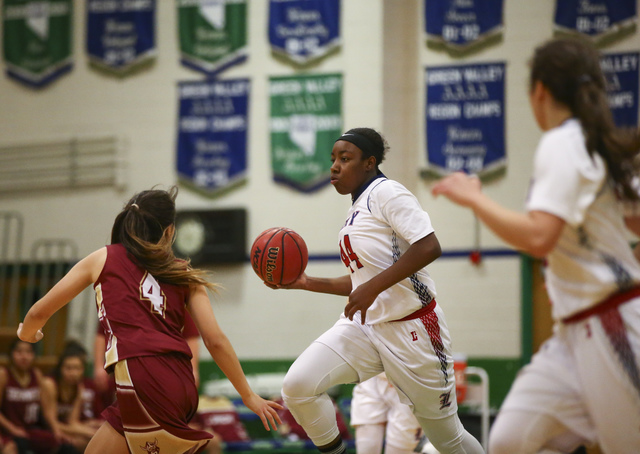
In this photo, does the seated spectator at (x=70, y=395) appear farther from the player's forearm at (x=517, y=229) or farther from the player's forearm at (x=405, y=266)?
the player's forearm at (x=517, y=229)

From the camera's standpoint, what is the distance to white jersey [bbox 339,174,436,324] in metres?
3.89

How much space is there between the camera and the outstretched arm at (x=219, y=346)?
3.46 metres

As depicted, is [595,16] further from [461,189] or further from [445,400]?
[461,189]

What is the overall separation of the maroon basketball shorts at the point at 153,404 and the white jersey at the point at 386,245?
3.74ft

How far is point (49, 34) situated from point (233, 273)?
15.4 ft

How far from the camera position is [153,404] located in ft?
10.8

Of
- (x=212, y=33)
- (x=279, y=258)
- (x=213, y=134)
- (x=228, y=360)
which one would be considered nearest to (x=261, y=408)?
(x=228, y=360)

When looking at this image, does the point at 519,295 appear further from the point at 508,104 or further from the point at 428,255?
the point at 428,255

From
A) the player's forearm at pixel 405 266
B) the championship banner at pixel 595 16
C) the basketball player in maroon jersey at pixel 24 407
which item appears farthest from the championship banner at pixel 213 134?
the player's forearm at pixel 405 266

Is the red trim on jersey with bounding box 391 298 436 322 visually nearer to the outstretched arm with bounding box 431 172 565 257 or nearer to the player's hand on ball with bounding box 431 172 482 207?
the player's hand on ball with bounding box 431 172 482 207

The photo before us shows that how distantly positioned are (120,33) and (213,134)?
2.16 meters

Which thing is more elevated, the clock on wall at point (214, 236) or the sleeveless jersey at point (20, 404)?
the clock on wall at point (214, 236)

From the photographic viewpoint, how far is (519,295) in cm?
973

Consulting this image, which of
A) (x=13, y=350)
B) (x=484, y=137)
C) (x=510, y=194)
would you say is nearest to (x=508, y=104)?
(x=484, y=137)
